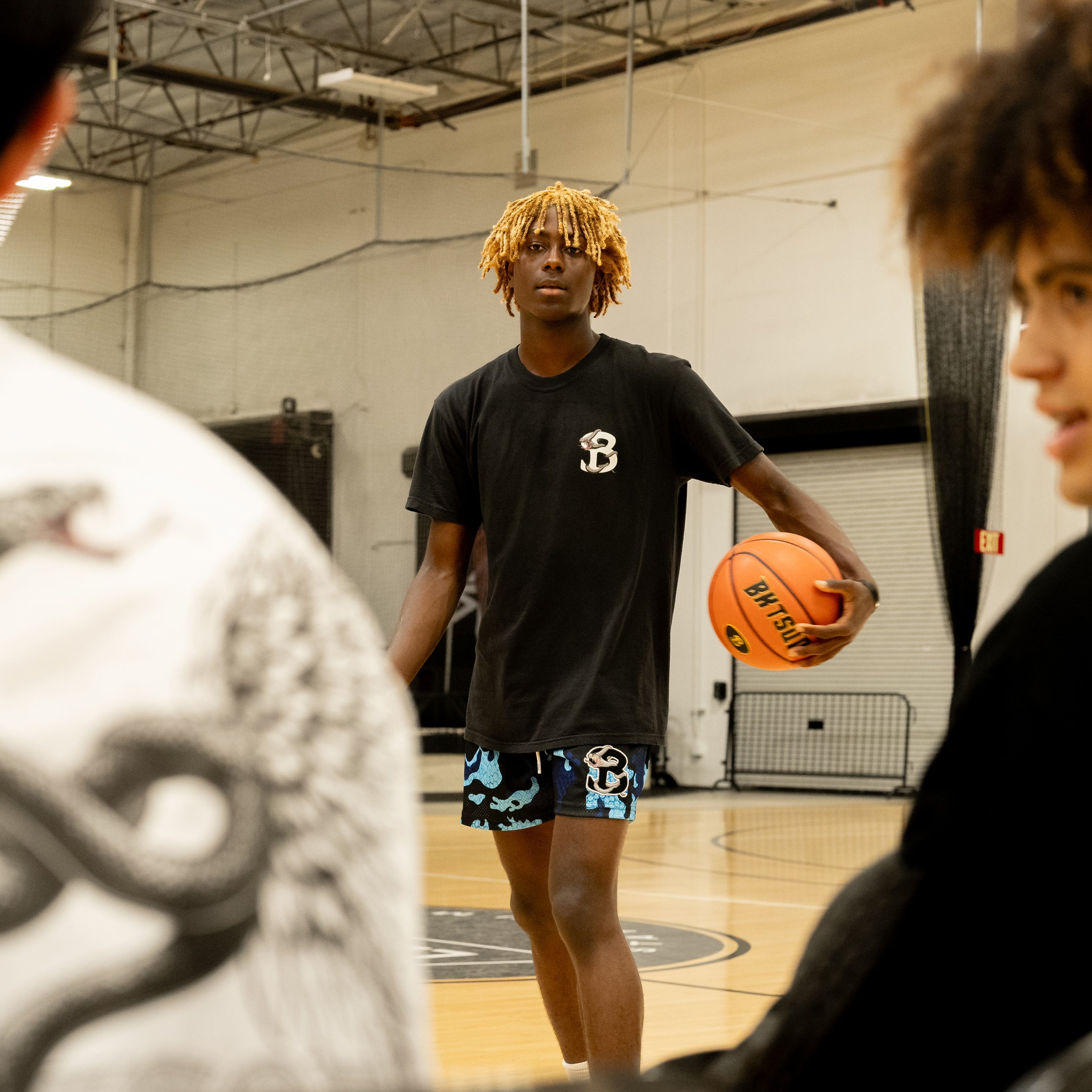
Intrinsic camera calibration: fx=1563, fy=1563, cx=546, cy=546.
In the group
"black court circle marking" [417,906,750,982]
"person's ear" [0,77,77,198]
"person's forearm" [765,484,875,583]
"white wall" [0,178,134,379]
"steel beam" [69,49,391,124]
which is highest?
"steel beam" [69,49,391,124]

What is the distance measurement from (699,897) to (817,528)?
3836 millimetres

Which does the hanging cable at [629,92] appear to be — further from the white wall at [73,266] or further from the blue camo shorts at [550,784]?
the blue camo shorts at [550,784]

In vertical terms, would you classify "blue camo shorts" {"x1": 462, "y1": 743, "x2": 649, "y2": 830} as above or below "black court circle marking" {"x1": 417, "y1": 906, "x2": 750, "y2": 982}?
above

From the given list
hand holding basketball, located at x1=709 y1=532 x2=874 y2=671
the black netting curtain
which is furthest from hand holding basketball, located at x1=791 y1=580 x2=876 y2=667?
the black netting curtain

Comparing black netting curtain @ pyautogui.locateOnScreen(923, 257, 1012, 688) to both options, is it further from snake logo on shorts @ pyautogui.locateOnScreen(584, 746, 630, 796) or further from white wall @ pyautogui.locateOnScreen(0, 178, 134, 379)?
snake logo on shorts @ pyautogui.locateOnScreen(584, 746, 630, 796)

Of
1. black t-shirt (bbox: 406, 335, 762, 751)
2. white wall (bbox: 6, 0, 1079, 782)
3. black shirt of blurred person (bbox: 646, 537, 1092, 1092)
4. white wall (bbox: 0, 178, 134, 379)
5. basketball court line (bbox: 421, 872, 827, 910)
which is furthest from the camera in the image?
white wall (bbox: 0, 178, 134, 379)

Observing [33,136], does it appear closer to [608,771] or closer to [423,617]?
[608,771]

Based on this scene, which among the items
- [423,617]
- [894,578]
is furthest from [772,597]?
[894,578]

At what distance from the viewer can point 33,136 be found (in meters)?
0.63

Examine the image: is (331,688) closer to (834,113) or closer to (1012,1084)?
(1012,1084)

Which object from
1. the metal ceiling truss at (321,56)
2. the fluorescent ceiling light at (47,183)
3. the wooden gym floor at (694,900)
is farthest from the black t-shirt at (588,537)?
the metal ceiling truss at (321,56)

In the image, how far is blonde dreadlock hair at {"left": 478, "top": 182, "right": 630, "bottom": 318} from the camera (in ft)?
10.9

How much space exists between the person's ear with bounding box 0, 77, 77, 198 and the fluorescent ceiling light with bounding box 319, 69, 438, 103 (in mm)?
11501

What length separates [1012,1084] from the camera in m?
0.78
